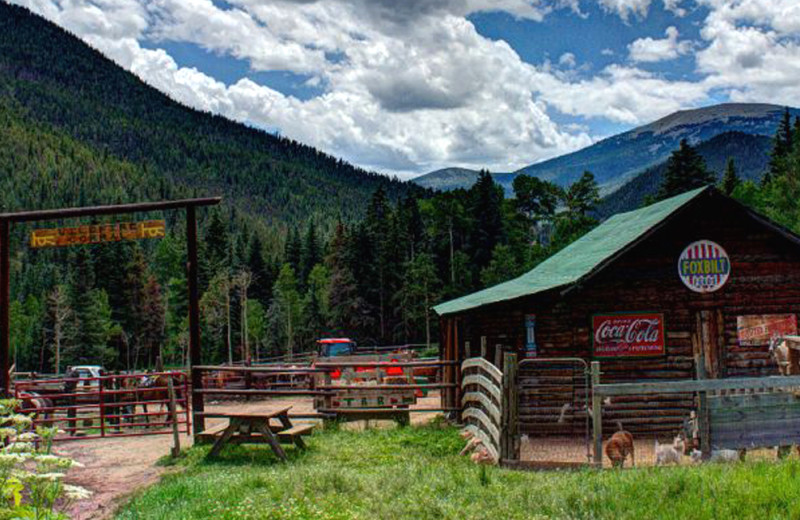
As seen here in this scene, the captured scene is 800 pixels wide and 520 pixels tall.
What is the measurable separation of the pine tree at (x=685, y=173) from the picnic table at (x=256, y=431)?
4500cm

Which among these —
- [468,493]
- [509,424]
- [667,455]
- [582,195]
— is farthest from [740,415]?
[582,195]

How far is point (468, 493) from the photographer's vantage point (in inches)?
338

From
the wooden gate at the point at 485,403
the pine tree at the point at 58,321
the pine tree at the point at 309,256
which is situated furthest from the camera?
the pine tree at the point at 309,256

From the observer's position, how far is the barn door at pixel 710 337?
16469 millimetres

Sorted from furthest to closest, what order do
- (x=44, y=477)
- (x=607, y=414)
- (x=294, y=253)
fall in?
(x=294, y=253) < (x=607, y=414) < (x=44, y=477)

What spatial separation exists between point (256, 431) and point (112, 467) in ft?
10.4

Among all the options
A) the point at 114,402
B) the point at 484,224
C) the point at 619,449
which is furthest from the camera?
the point at 484,224

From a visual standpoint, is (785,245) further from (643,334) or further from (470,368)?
(470,368)

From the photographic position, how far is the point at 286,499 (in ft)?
28.5

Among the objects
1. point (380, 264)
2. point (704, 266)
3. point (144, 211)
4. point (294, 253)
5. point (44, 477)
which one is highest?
point (294, 253)

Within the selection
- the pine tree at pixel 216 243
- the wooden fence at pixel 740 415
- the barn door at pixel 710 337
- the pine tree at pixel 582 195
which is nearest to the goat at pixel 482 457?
the wooden fence at pixel 740 415

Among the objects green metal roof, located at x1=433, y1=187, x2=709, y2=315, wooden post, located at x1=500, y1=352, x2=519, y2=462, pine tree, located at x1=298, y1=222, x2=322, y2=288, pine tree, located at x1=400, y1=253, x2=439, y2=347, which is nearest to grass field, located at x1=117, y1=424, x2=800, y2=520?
wooden post, located at x1=500, y1=352, x2=519, y2=462

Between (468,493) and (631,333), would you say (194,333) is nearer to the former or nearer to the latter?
(468,493)

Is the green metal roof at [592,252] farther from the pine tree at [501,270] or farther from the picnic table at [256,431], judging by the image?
the pine tree at [501,270]
